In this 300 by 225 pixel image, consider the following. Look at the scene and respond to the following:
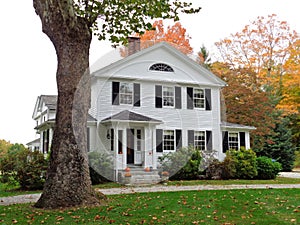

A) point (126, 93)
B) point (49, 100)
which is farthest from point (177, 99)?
point (49, 100)

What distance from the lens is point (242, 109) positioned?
75.4ft

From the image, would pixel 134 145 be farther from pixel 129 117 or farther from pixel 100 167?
pixel 100 167

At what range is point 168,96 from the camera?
18.0 metres

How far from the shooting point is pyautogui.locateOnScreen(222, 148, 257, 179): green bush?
1631 cm

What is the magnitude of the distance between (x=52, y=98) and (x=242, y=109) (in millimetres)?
12847

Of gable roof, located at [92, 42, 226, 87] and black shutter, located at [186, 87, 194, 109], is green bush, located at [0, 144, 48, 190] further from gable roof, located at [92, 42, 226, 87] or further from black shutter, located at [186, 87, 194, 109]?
black shutter, located at [186, 87, 194, 109]

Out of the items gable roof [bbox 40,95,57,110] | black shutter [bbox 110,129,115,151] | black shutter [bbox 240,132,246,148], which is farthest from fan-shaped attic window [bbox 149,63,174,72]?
gable roof [bbox 40,95,57,110]

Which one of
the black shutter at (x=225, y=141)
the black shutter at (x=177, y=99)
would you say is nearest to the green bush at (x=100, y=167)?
the black shutter at (x=177, y=99)

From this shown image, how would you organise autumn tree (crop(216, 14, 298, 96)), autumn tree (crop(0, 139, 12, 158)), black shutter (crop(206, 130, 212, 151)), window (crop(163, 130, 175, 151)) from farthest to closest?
autumn tree (crop(0, 139, 12, 158)) → autumn tree (crop(216, 14, 298, 96)) → black shutter (crop(206, 130, 212, 151)) → window (crop(163, 130, 175, 151))

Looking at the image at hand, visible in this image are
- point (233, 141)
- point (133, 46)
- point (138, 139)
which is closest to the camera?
point (138, 139)

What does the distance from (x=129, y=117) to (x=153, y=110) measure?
1.87 meters

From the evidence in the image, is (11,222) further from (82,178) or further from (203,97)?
(203,97)

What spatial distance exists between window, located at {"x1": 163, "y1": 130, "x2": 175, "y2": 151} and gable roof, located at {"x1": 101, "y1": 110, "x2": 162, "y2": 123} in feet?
4.91

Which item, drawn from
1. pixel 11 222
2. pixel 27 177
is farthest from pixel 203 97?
pixel 11 222
